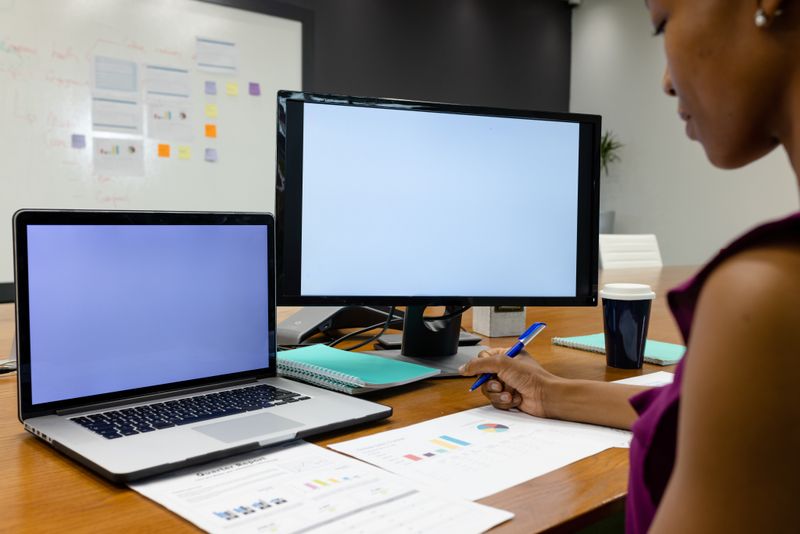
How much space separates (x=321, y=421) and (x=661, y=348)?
80cm

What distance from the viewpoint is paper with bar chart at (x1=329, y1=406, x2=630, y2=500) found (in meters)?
0.71

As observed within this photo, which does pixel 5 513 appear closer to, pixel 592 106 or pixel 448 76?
pixel 448 76

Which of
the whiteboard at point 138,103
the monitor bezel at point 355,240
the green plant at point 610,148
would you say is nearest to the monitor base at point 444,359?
the monitor bezel at point 355,240

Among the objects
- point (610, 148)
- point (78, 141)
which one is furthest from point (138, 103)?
point (610, 148)

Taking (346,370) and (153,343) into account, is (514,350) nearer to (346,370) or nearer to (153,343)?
(346,370)

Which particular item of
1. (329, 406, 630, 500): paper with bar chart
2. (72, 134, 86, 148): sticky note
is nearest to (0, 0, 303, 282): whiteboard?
(72, 134, 86, 148): sticky note

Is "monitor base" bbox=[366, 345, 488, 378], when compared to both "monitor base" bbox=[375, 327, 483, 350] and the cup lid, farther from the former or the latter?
the cup lid

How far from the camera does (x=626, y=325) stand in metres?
1.22

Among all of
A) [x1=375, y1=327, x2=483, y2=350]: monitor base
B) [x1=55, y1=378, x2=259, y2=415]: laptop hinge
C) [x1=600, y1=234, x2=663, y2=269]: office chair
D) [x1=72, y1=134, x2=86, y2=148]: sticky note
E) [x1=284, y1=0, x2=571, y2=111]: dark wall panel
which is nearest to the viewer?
[x1=55, y1=378, x2=259, y2=415]: laptop hinge

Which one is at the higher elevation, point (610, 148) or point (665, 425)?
point (610, 148)

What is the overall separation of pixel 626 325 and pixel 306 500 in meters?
0.75

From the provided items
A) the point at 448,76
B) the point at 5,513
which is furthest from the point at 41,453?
the point at 448,76

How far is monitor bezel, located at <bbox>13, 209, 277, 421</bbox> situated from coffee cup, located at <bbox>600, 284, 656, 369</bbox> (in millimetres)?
588

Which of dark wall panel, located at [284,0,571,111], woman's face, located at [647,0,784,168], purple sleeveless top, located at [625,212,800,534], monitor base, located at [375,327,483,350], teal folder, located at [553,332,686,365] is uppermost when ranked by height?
dark wall panel, located at [284,0,571,111]
